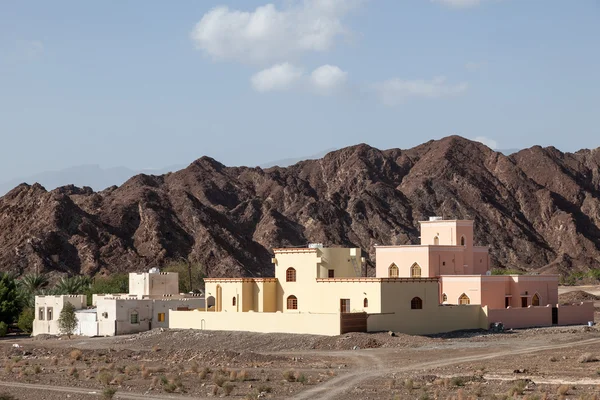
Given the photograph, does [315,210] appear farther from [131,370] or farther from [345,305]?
[131,370]

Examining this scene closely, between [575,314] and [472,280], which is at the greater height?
[472,280]

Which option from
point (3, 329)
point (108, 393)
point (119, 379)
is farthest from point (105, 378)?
Answer: point (3, 329)

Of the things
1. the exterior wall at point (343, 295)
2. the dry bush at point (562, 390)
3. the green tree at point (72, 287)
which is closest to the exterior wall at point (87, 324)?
the green tree at point (72, 287)

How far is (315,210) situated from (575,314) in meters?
71.4

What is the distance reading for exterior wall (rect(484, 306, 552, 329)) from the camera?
48281 millimetres

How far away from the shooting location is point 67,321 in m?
53.8

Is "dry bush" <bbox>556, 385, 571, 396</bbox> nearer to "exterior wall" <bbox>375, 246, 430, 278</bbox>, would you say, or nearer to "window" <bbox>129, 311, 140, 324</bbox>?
"exterior wall" <bbox>375, 246, 430, 278</bbox>

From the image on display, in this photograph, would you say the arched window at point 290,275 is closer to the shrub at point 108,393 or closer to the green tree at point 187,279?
the shrub at point 108,393

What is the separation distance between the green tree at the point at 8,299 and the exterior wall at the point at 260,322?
13505 millimetres

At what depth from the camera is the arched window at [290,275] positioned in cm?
4922

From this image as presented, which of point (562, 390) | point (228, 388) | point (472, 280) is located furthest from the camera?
point (472, 280)

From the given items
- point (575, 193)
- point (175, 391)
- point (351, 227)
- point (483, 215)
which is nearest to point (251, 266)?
point (351, 227)

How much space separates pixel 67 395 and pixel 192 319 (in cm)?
2188

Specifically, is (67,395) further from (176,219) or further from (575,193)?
(575,193)
